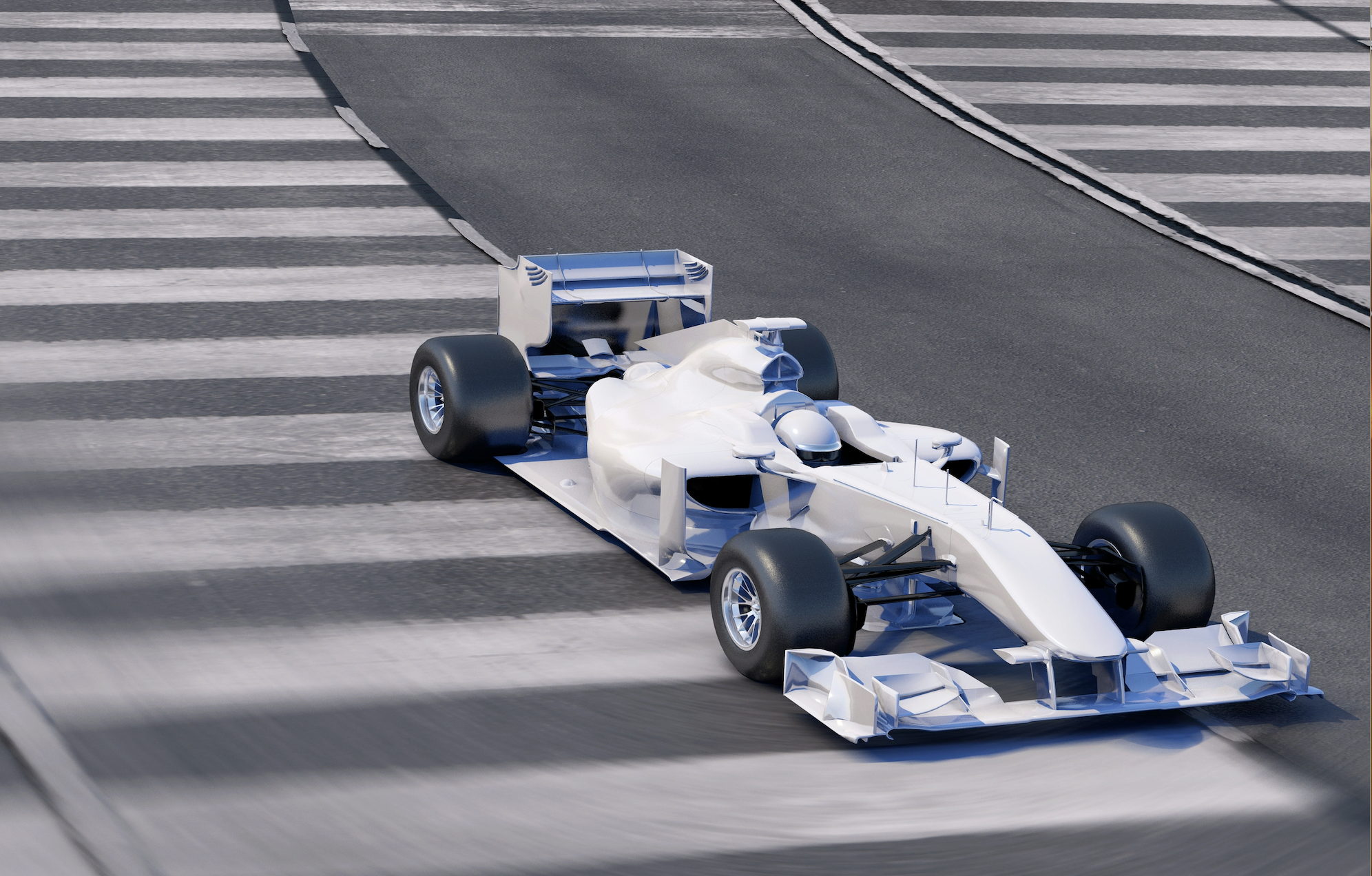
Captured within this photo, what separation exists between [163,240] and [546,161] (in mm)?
3781

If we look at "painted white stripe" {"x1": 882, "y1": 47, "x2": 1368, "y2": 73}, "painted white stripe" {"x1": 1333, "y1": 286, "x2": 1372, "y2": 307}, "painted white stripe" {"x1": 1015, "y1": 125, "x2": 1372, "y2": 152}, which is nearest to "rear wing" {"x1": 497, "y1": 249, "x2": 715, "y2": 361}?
"painted white stripe" {"x1": 1333, "y1": 286, "x2": 1372, "y2": 307}

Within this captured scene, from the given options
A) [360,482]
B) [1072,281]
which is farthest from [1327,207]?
[360,482]

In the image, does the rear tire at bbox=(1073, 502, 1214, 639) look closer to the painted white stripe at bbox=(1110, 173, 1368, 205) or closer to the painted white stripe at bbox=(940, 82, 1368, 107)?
the painted white stripe at bbox=(1110, 173, 1368, 205)

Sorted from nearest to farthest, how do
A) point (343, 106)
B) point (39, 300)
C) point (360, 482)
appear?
point (360, 482) < point (39, 300) < point (343, 106)

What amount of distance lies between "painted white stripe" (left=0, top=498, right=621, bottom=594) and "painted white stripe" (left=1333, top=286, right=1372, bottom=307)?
24.2ft

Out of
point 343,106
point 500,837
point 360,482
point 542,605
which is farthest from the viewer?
point 343,106

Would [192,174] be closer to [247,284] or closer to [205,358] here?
[247,284]

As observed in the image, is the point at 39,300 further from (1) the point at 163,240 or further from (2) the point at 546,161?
(2) the point at 546,161

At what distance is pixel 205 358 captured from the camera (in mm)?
11273

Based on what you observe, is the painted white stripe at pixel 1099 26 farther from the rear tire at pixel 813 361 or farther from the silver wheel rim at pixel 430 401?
the silver wheel rim at pixel 430 401

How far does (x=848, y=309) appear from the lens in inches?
498

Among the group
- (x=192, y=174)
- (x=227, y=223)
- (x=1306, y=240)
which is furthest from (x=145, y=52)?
(x=1306, y=240)

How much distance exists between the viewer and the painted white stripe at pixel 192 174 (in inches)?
580

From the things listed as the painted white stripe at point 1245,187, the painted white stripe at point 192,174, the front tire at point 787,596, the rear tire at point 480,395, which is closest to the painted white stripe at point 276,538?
the rear tire at point 480,395
